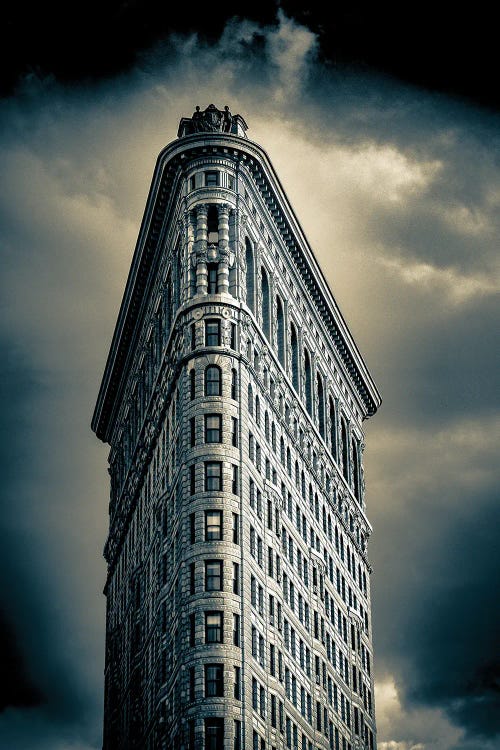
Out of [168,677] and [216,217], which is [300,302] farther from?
[168,677]

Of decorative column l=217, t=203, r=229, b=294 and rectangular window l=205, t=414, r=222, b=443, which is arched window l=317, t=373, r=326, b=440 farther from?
rectangular window l=205, t=414, r=222, b=443

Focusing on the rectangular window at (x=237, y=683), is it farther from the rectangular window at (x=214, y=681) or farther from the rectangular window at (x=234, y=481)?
the rectangular window at (x=234, y=481)

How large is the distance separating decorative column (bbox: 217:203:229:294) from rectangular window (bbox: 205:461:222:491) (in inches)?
657

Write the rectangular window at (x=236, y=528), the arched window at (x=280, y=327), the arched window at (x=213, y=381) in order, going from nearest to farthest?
the rectangular window at (x=236, y=528), the arched window at (x=213, y=381), the arched window at (x=280, y=327)

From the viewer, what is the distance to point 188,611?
126562 mm

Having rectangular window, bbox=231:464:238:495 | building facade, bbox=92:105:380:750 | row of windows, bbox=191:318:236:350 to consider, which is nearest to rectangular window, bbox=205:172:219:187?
building facade, bbox=92:105:380:750

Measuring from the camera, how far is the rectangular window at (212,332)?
139 meters

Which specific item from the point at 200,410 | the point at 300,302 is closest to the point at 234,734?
the point at 200,410

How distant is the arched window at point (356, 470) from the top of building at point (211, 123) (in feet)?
157

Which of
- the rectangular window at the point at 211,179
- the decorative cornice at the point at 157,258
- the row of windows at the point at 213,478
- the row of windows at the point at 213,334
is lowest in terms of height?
the row of windows at the point at 213,478

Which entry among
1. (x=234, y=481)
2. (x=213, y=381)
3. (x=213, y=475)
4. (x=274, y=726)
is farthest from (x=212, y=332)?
(x=274, y=726)

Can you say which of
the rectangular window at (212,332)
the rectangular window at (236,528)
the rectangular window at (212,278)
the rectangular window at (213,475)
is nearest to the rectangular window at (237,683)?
the rectangular window at (236,528)

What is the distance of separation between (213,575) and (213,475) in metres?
8.59

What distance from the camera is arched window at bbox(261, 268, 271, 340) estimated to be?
151 metres
